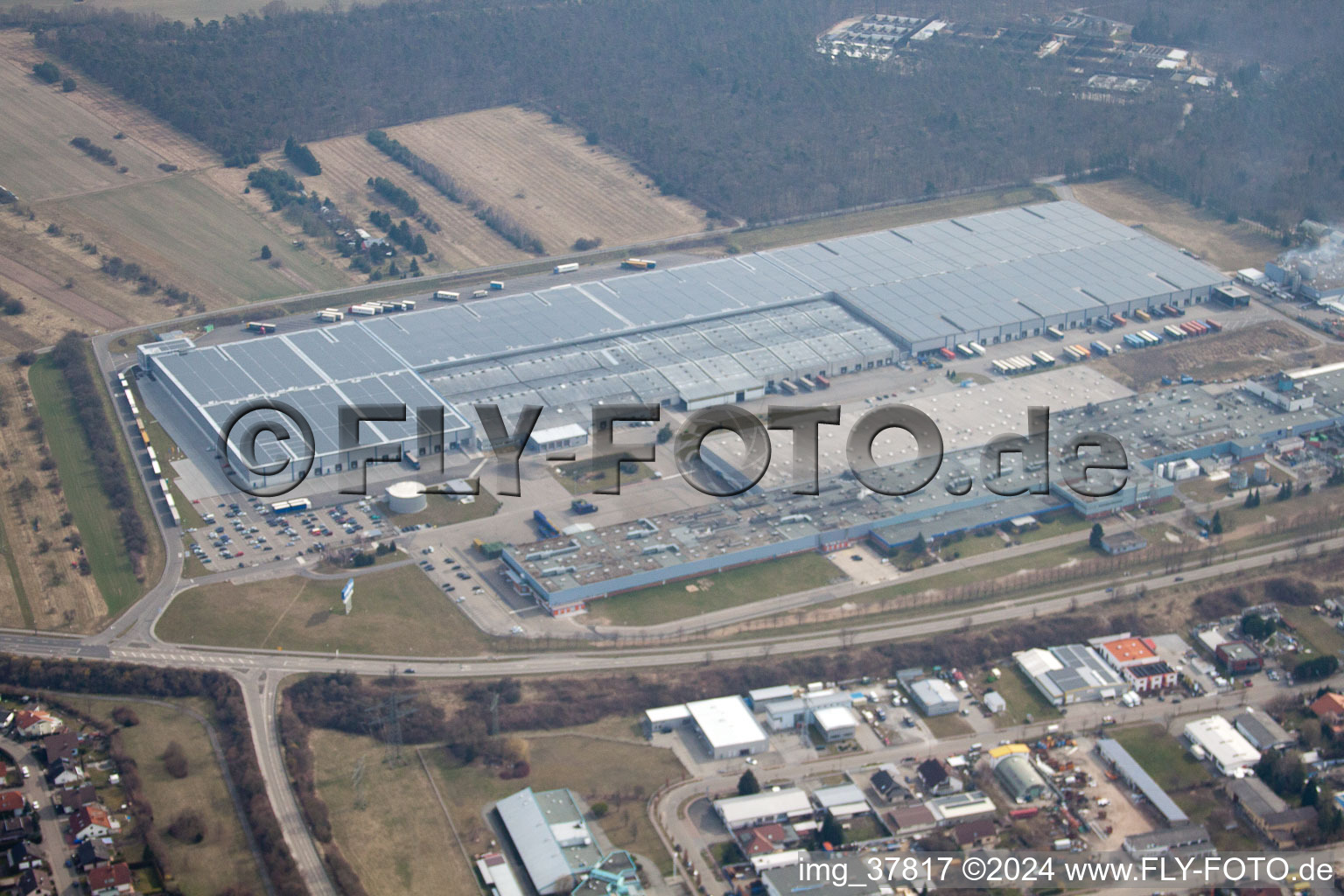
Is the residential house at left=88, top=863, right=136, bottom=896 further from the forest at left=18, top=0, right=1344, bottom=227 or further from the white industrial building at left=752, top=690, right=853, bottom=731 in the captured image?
the forest at left=18, top=0, right=1344, bottom=227

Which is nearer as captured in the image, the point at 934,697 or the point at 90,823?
the point at 90,823

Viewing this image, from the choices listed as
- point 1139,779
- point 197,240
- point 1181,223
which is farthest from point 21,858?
point 1181,223

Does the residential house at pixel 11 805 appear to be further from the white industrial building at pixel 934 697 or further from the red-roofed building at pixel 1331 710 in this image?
the red-roofed building at pixel 1331 710

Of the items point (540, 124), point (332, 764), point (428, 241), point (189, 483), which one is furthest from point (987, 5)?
point (332, 764)

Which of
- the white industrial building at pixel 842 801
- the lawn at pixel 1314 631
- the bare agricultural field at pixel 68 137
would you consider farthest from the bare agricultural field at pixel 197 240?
the lawn at pixel 1314 631

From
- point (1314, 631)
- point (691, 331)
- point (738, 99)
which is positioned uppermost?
point (738, 99)

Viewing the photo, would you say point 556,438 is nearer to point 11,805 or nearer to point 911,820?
point 911,820

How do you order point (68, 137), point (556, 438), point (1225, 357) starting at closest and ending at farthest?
1. point (556, 438)
2. point (1225, 357)
3. point (68, 137)
